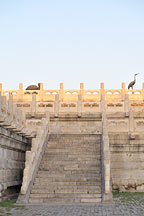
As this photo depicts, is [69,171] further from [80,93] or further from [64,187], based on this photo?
[80,93]

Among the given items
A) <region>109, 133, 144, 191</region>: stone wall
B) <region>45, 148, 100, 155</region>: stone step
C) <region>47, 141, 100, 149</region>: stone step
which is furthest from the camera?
<region>109, 133, 144, 191</region>: stone wall

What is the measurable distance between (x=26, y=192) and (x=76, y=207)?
2.32 m

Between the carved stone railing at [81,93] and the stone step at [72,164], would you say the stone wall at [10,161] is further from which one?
the carved stone railing at [81,93]

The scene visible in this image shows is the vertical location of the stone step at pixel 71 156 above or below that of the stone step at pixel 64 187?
above

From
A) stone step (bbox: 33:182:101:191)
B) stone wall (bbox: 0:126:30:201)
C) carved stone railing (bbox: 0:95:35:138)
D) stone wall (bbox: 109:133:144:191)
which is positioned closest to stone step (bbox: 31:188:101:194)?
stone step (bbox: 33:182:101:191)

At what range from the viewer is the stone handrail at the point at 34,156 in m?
Answer: 11.8

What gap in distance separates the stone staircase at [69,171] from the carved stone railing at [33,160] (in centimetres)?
23

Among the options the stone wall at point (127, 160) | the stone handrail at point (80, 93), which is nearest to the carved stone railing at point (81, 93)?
the stone handrail at point (80, 93)

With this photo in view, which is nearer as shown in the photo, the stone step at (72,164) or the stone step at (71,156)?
the stone step at (72,164)

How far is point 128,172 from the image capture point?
1605cm

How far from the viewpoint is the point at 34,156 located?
1312 centimetres

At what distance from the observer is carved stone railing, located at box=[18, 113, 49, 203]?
11.5 m

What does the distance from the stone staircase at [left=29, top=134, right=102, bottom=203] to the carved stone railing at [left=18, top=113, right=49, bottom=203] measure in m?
0.23

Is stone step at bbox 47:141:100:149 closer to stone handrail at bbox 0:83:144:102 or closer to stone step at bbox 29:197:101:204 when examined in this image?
stone step at bbox 29:197:101:204
